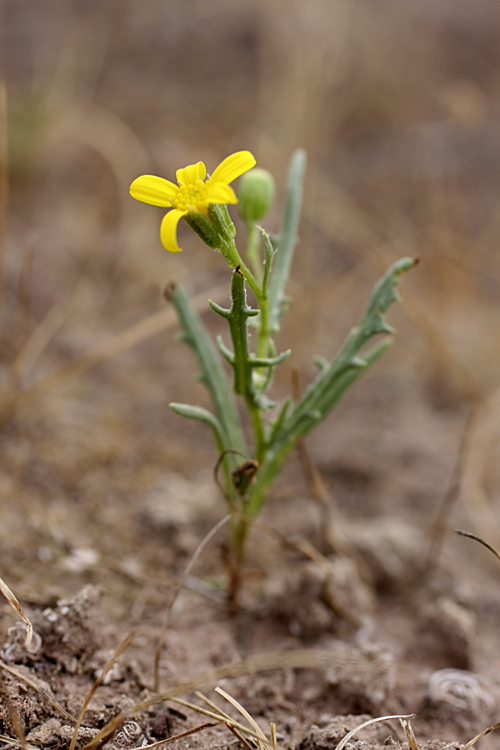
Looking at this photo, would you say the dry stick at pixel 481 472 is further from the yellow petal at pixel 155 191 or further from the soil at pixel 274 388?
the yellow petal at pixel 155 191

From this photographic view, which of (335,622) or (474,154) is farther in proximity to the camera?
(474,154)

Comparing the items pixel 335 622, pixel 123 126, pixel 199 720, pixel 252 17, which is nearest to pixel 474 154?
pixel 252 17

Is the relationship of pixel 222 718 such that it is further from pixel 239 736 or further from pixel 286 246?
pixel 286 246

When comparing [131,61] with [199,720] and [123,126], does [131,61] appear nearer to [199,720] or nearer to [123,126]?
[123,126]

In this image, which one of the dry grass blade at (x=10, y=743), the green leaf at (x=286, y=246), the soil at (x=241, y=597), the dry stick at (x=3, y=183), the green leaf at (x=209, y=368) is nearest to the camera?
the dry grass blade at (x=10, y=743)

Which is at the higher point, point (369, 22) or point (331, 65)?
point (369, 22)

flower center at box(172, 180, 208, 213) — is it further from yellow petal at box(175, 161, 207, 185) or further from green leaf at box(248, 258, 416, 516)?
green leaf at box(248, 258, 416, 516)

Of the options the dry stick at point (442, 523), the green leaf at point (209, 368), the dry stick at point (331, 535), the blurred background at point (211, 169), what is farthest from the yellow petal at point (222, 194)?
the dry stick at point (442, 523)
